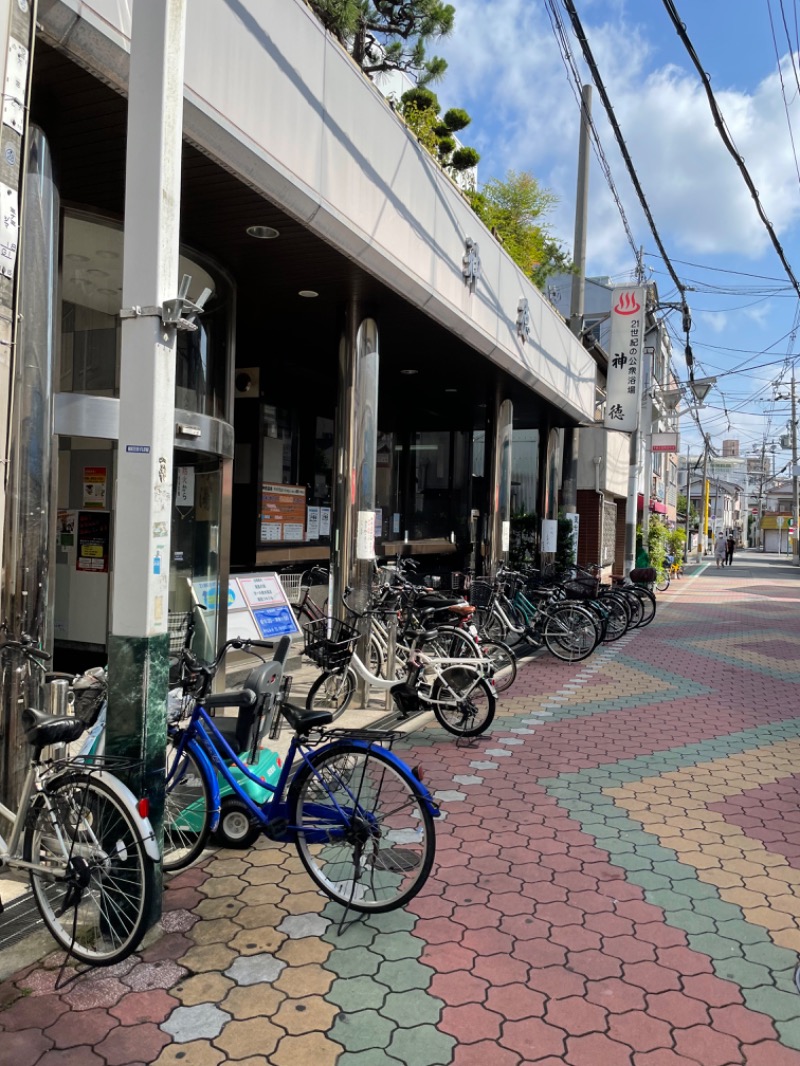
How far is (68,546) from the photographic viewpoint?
7.39m

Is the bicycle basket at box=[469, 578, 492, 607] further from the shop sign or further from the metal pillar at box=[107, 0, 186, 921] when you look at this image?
the shop sign

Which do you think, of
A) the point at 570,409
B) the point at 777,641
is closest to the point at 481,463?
the point at 570,409

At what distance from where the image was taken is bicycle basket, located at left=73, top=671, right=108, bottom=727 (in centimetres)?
352

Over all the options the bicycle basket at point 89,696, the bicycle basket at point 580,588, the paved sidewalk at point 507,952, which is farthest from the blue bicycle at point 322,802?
the bicycle basket at point 580,588

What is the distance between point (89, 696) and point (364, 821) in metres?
1.41

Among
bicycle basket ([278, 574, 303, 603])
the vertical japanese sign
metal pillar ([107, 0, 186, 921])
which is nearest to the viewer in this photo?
metal pillar ([107, 0, 186, 921])

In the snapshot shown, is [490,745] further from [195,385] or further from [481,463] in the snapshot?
[481,463]

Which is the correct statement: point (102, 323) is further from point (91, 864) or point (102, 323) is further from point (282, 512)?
point (282, 512)

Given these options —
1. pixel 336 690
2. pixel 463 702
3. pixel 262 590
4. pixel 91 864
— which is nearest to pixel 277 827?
pixel 91 864

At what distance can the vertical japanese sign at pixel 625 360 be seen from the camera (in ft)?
50.4

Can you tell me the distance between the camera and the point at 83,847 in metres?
2.86

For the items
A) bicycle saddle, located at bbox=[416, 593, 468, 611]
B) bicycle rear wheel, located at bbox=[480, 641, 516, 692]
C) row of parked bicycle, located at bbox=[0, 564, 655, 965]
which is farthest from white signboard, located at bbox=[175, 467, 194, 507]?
bicycle rear wheel, located at bbox=[480, 641, 516, 692]

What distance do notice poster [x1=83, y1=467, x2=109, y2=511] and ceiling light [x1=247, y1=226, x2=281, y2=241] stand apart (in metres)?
2.73

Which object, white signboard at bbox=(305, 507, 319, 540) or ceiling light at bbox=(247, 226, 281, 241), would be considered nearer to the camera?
ceiling light at bbox=(247, 226, 281, 241)
